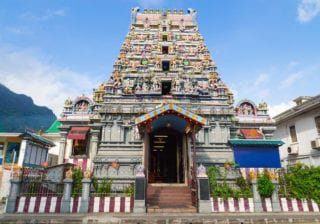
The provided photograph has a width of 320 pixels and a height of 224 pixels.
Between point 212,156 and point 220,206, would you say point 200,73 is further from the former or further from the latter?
point 220,206

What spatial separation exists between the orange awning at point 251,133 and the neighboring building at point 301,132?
427cm

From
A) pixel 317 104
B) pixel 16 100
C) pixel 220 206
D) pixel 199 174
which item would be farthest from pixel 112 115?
pixel 16 100

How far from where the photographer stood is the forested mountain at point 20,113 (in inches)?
2613

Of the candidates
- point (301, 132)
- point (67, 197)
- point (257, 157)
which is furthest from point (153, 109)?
point (301, 132)

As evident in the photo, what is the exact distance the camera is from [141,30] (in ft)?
69.6

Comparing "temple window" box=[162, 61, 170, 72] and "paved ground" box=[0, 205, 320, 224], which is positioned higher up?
"temple window" box=[162, 61, 170, 72]

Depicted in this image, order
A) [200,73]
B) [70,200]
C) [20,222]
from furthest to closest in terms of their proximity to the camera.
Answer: [200,73]
[70,200]
[20,222]

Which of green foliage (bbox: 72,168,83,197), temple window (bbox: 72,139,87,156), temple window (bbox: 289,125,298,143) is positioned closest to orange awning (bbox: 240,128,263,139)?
temple window (bbox: 289,125,298,143)

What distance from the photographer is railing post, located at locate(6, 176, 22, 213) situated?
8852mm

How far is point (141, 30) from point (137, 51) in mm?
3638

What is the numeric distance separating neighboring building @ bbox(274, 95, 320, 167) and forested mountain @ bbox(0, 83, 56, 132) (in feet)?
219

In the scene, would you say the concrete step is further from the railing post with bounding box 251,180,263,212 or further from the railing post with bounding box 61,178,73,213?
the railing post with bounding box 61,178,73,213

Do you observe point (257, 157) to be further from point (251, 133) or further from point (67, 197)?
point (67, 197)

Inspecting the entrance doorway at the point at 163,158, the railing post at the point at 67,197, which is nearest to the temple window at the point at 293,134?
the entrance doorway at the point at 163,158
